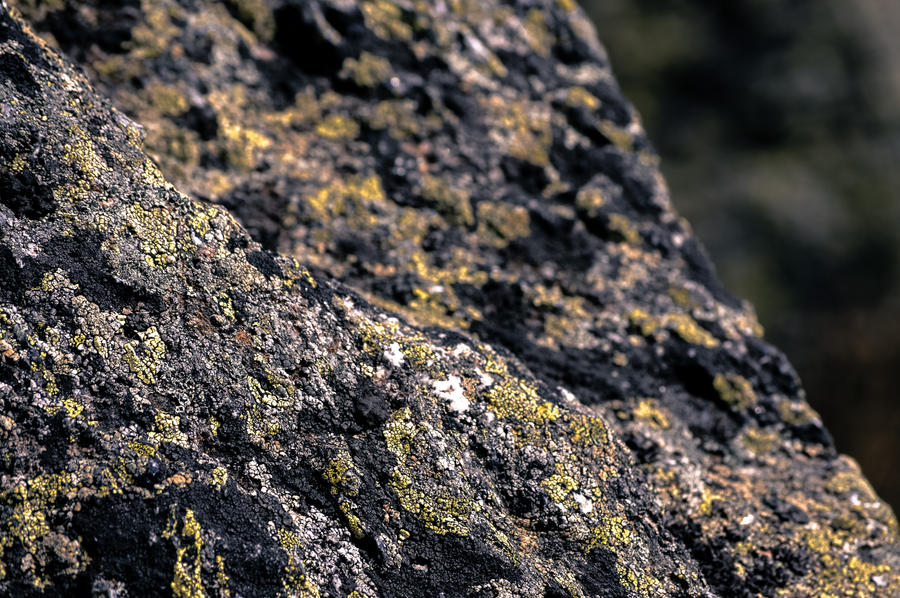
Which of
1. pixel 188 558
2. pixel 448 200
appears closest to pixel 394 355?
pixel 188 558

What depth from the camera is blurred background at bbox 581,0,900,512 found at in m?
6.12

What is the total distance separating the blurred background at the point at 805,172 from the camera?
612 cm

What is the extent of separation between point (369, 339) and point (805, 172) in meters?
5.99

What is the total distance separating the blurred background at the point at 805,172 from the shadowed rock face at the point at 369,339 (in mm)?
3992

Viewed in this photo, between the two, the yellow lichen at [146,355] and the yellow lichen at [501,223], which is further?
the yellow lichen at [501,223]

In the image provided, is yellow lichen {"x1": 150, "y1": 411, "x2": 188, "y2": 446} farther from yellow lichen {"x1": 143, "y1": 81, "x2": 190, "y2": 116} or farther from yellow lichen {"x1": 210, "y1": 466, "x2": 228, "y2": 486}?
yellow lichen {"x1": 143, "y1": 81, "x2": 190, "y2": 116}

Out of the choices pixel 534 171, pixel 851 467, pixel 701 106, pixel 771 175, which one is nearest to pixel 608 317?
pixel 534 171

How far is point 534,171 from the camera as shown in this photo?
2652 mm

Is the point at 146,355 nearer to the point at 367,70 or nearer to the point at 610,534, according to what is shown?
the point at 610,534

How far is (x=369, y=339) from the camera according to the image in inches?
70.7

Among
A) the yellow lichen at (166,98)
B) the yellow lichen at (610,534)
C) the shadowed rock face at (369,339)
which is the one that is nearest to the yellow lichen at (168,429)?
the shadowed rock face at (369,339)

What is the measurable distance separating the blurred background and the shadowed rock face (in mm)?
3992

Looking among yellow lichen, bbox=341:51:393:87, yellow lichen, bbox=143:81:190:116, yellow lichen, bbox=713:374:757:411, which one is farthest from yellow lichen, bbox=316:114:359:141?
yellow lichen, bbox=713:374:757:411

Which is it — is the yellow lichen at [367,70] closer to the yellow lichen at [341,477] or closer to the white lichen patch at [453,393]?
the white lichen patch at [453,393]
